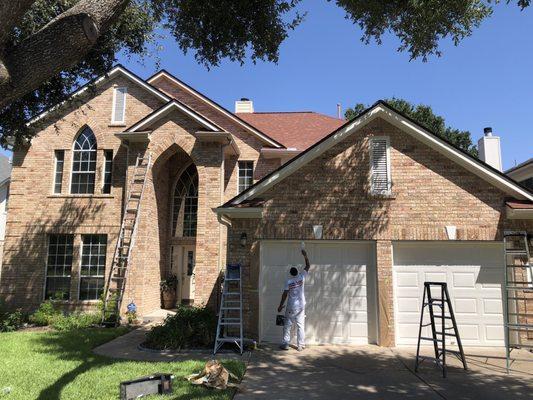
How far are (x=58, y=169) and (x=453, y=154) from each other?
551 inches

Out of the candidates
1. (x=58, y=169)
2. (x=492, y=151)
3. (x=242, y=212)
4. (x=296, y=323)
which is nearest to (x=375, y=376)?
(x=296, y=323)

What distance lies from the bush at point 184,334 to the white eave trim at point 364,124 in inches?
116

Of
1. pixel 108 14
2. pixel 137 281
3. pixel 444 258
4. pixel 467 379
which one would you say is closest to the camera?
pixel 108 14

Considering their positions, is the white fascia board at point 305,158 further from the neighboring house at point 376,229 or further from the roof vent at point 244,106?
the roof vent at point 244,106

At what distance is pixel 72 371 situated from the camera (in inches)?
303

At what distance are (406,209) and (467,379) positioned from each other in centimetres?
415

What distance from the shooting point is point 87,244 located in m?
16.1

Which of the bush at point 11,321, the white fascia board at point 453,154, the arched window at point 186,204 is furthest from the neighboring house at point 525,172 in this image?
the bush at point 11,321

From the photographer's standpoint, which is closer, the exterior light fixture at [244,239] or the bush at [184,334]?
the bush at [184,334]

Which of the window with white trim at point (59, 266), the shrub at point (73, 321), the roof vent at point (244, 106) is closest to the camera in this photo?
the shrub at point (73, 321)

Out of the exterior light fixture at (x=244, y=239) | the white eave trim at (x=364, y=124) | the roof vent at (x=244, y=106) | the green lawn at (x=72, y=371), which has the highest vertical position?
the roof vent at (x=244, y=106)

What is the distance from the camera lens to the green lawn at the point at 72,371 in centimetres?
640

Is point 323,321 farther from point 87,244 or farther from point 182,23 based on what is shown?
point 87,244

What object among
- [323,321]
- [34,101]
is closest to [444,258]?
[323,321]
